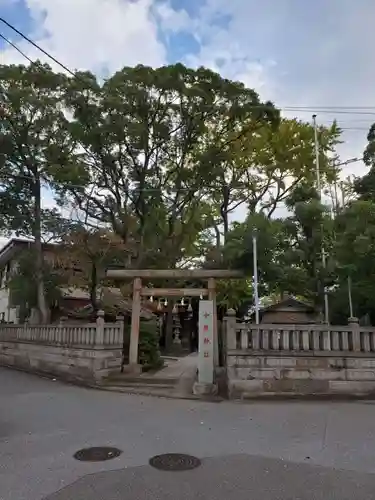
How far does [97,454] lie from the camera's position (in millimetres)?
5227

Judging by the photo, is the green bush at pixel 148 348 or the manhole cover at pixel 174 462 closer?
the manhole cover at pixel 174 462

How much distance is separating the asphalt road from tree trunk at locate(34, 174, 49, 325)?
8488 millimetres

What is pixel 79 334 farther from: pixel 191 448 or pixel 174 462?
pixel 174 462

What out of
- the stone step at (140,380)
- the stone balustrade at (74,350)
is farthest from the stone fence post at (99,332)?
the stone step at (140,380)

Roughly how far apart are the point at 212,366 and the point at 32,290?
33.0ft

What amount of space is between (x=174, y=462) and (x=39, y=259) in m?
13.7

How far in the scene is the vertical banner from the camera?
10.4m

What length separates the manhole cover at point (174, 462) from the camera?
15.6 feet

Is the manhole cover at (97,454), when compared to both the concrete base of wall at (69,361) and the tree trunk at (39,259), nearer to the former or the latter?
the concrete base of wall at (69,361)

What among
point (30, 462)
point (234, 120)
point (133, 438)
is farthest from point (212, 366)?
point (234, 120)

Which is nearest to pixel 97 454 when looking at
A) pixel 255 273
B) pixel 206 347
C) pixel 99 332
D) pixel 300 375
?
pixel 300 375

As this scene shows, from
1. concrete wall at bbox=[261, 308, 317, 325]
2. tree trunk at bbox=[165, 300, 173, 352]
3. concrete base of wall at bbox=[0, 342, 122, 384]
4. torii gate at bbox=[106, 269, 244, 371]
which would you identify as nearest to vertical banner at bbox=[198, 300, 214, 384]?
torii gate at bbox=[106, 269, 244, 371]

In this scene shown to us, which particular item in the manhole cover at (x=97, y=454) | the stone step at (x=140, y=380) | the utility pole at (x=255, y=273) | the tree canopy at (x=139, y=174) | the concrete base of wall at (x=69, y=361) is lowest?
the manhole cover at (x=97, y=454)

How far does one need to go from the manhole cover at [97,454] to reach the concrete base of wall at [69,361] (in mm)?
6494
